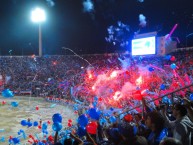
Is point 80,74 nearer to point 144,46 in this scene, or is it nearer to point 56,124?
point 144,46

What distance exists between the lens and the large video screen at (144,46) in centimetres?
2334

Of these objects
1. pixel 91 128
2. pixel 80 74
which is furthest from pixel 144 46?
pixel 91 128

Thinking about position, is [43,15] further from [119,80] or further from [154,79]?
[154,79]

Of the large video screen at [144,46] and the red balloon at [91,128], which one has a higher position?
the large video screen at [144,46]

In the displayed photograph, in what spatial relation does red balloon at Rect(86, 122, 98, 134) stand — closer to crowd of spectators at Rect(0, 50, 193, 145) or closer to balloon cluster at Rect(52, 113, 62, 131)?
crowd of spectators at Rect(0, 50, 193, 145)

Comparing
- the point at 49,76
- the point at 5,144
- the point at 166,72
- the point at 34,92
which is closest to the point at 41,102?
the point at 34,92

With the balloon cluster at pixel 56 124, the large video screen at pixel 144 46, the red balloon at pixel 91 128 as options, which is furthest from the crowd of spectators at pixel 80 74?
the large video screen at pixel 144 46

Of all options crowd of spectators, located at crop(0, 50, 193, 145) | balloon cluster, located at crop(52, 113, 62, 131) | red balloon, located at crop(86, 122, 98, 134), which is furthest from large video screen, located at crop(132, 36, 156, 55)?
balloon cluster, located at crop(52, 113, 62, 131)

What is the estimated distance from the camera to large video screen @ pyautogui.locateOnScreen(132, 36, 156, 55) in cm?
2334

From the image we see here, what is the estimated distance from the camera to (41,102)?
3058 cm

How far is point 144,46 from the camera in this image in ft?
79.7

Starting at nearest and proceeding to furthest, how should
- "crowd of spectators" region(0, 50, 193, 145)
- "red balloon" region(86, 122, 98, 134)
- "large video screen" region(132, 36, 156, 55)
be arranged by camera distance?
"red balloon" region(86, 122, 98, 134)
"crowd of spectators" region(0, 50, 193, 145)
"large video screen" region(132, 36, 156, 55)

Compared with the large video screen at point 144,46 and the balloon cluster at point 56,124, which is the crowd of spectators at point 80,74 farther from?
the large video screen at point 144,46

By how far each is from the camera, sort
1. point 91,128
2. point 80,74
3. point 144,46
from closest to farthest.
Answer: point 91,128 < point 144,46 < point 80,74
